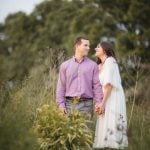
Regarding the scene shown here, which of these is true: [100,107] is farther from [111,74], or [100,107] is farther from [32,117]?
[32,117]

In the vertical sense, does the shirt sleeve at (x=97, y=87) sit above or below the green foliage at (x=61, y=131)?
above

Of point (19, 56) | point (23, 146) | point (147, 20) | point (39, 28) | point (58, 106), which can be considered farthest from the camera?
point (39, 28)

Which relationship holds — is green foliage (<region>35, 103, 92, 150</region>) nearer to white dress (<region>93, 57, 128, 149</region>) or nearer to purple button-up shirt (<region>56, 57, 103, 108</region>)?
purple button-up shirt (<region>56, 57, 103, 108</region>)

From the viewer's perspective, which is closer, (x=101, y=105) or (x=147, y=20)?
(x=101, y=105)

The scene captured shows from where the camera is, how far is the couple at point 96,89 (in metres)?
9.02

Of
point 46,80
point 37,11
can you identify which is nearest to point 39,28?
point 37,11

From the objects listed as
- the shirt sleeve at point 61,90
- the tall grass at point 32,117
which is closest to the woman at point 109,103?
the tall grass at point 32,117

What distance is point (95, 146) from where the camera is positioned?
934cm

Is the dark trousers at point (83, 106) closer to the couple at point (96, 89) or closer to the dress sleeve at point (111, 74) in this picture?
the couple at point (96, 89)

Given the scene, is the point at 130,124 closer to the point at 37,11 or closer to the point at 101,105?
the point at 101,105

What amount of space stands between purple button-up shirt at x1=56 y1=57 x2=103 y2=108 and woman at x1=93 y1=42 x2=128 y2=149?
0.16 m

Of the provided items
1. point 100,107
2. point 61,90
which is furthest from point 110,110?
point 61,90

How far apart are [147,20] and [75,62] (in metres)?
22.3

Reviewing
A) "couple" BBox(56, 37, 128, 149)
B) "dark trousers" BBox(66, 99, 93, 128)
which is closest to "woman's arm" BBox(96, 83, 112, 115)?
"couple" BBox(56, 37, 128, 149)
